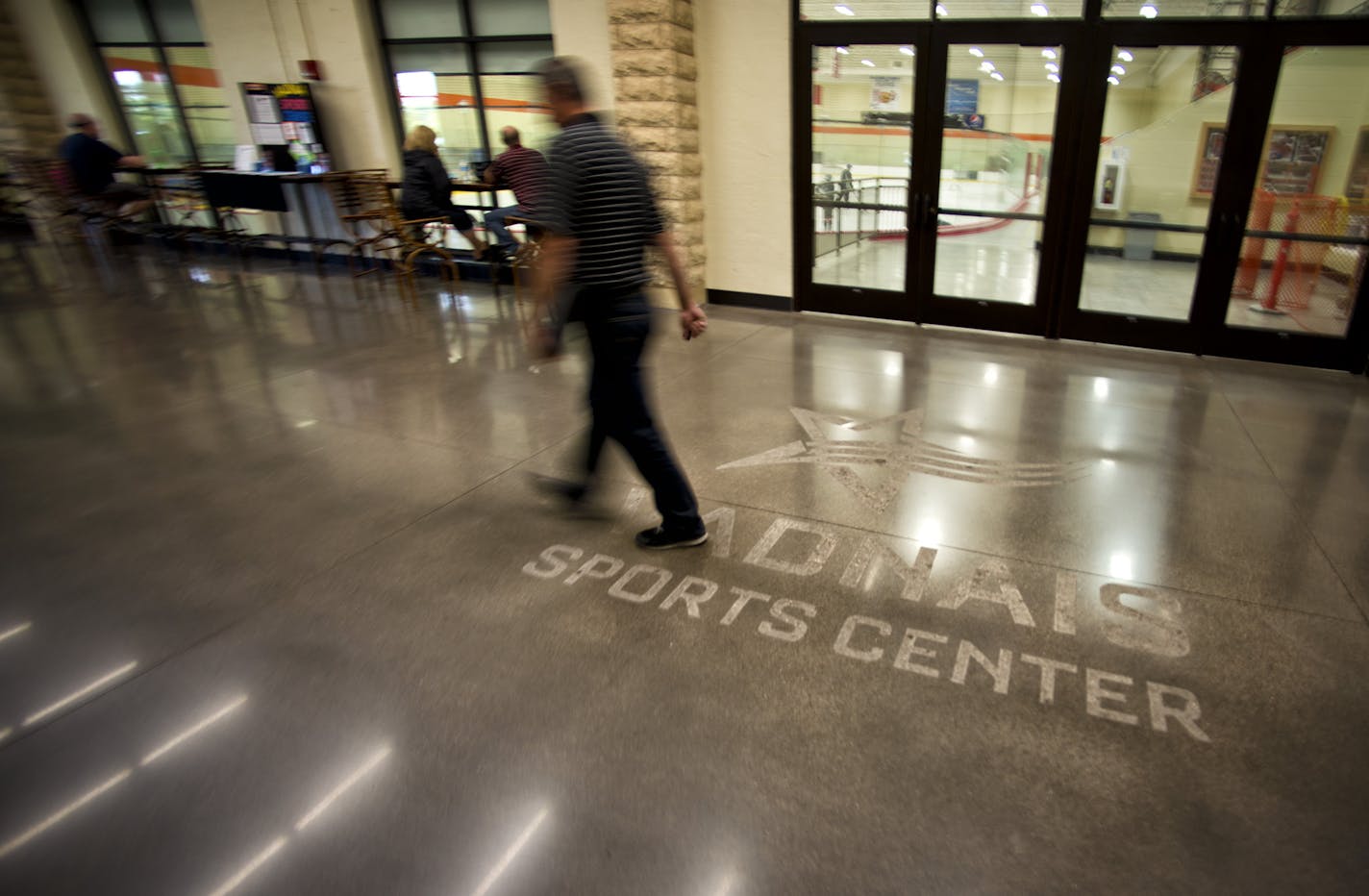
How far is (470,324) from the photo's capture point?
6.33m

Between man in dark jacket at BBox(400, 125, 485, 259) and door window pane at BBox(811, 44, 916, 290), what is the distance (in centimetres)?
A: 344

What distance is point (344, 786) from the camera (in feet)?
6.28

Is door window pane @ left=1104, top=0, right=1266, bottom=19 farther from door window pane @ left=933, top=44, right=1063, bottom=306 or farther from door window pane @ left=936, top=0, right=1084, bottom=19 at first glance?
door window pane @ left=933, top=44, right=1063, bottom=306

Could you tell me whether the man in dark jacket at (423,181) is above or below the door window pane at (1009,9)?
below

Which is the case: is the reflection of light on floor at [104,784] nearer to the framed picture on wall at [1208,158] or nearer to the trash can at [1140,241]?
the trash can at [1140,241]

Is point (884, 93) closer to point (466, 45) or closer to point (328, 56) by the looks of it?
point (466, 45)

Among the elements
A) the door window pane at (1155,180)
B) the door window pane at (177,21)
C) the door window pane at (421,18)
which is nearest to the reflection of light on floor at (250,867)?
the door window pane at (1155,180)

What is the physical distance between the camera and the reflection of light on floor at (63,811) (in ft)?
5.82

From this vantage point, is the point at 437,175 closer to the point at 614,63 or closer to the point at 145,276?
the point at 614,63

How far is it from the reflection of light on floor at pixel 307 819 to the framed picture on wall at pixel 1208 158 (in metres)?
5.91

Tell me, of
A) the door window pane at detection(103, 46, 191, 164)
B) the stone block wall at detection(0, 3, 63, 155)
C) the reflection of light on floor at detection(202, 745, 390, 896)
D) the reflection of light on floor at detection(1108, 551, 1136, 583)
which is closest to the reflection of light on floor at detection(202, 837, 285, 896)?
the reflection of light on floor at detection(202, 745, 390, 896)

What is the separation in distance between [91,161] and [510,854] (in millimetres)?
10162

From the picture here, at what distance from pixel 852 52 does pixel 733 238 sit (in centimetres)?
174

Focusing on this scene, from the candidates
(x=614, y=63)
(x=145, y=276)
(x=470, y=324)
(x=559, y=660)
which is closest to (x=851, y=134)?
(x=614, y=63)
